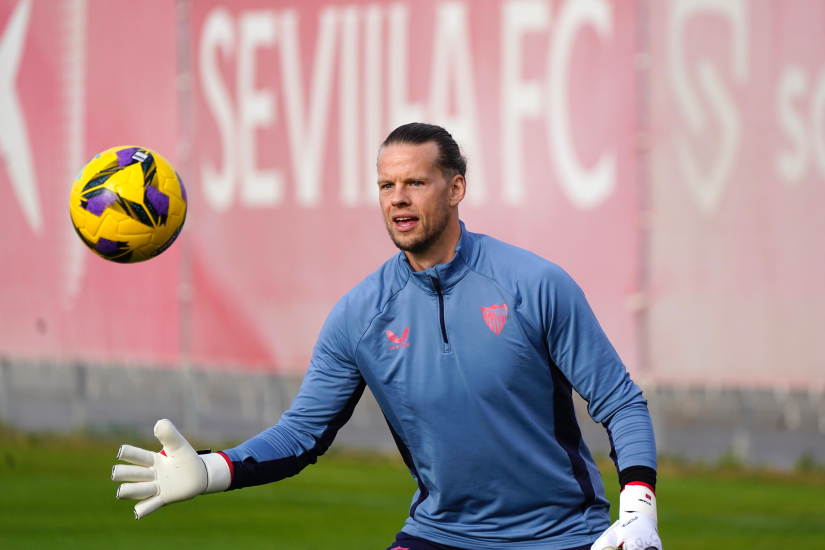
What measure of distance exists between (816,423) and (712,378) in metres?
1.02

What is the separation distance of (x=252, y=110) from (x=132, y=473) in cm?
792

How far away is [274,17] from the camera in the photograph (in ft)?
38.3

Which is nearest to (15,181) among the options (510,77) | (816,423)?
(510,77)

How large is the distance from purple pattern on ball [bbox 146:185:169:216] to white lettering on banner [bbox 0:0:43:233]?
7.45m

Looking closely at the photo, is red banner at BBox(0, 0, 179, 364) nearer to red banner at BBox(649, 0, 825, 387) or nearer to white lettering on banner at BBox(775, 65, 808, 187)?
red banner at BBox(649, 0, 825, 387)

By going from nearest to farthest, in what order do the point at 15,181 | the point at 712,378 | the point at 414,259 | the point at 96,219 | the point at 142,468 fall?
the point at 142,468, the point at 414,259, the point at 96,219, the point at 712,378, the point at 15,181

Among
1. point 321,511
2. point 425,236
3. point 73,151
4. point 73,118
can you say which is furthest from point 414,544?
point 73,118

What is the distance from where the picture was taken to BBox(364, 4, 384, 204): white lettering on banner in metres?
11.2

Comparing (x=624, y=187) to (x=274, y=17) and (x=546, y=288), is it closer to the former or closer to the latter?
(x=274, y=17)

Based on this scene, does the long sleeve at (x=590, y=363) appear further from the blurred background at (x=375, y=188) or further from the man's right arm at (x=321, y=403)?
the blurred background at (x=375, y=188)

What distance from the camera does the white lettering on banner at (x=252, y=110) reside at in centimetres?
1166

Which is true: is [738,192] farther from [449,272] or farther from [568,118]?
[449,272]

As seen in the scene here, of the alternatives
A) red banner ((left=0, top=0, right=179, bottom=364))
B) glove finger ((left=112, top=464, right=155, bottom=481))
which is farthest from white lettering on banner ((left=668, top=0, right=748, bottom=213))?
glove finger ((left=112, top=464, right=155, bottom=481))

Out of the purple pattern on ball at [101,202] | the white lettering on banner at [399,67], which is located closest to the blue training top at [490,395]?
the purple pattern on ball at [101,202]
